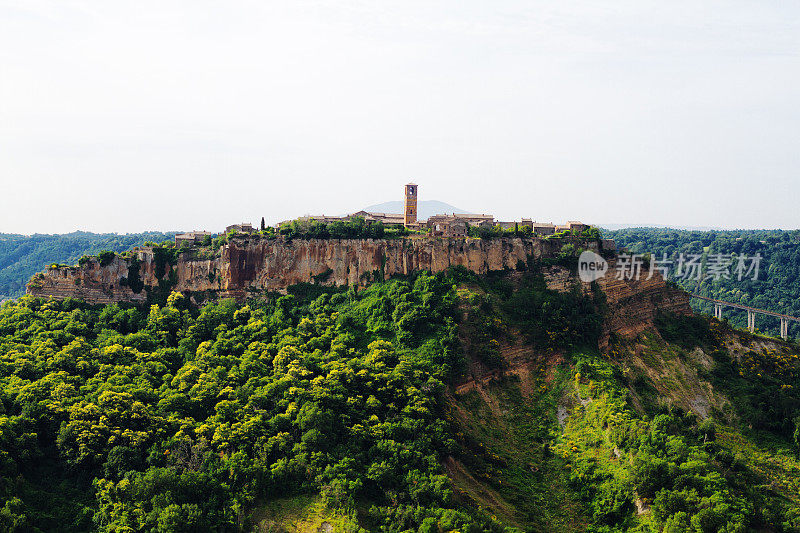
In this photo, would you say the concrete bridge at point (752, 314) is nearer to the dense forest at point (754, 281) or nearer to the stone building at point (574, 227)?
the dense forest at point (754, 281)

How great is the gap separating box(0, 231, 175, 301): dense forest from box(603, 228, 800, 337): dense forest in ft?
310

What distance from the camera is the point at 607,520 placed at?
139ft

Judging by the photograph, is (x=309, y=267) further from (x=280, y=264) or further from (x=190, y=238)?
(x=190, y=238)

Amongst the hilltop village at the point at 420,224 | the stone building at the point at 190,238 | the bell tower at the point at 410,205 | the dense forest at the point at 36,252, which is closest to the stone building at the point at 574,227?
the hilltop village at the point at 420,224

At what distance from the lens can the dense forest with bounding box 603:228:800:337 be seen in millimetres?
101438

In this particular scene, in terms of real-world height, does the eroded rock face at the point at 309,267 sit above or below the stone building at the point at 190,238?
below

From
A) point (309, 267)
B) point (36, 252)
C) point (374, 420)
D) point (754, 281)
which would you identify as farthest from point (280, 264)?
point (36, 252)

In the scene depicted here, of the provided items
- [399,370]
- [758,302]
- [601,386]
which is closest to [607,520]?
[601,386]

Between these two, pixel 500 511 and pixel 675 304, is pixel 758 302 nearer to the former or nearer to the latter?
pixel 675 304

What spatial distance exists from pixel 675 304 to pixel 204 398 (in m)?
49.0

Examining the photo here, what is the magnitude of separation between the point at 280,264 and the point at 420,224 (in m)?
16.0

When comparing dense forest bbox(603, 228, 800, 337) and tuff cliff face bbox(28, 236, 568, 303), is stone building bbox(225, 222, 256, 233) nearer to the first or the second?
tuff cliff face bbox(28, 236, 568, 303)

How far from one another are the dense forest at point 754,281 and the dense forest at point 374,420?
133ft

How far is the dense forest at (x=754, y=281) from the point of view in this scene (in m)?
101
